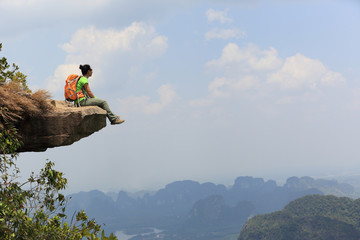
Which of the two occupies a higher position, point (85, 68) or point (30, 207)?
point (85, 68)

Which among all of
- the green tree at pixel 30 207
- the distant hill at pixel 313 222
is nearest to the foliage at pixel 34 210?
the green tree at pixel 30 207

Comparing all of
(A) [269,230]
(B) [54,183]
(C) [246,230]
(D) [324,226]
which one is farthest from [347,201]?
(B) [54,183]

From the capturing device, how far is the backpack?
7.47 meters

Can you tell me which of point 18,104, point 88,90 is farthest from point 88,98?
point 18,104

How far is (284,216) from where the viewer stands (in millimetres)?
128000

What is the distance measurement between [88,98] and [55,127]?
108 centimetres

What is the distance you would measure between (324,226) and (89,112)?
124983 millimetres

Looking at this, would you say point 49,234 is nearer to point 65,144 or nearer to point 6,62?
point 65,144

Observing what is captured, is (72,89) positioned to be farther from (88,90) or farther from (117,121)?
(117,121)

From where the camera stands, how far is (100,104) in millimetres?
7648

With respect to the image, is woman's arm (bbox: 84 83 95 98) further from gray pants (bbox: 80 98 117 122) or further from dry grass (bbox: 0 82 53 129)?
dry grass (bbox: 0 82 53 129)

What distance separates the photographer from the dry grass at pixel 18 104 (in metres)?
6.12

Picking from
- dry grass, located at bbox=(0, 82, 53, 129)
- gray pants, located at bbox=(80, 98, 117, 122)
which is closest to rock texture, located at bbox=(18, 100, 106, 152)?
dry grass, located at bbox=(0, 82, 53, 129)

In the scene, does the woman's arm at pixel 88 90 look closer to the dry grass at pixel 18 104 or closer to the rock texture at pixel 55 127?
the rock texture at pixel 55 127
